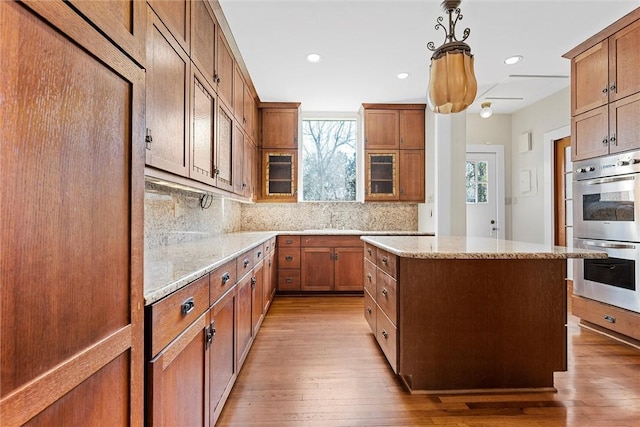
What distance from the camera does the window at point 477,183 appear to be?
540 cm

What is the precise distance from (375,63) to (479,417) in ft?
10.2

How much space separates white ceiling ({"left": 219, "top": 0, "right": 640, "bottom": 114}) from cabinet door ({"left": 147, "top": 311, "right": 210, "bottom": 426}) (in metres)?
2.37

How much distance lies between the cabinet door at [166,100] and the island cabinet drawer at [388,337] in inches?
63.3

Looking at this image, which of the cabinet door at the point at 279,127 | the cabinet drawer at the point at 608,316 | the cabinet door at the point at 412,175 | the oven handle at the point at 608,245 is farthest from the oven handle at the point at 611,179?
the cabinet door at the point at 279,127

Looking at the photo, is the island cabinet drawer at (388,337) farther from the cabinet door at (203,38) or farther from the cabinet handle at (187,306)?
the cabinet door at (203,38)

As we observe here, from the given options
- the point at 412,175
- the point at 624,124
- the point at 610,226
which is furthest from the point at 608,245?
the point at 412,175

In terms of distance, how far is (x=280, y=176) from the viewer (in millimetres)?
4723

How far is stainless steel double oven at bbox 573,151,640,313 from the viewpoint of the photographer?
261 cm

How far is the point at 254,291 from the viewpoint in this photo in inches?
104

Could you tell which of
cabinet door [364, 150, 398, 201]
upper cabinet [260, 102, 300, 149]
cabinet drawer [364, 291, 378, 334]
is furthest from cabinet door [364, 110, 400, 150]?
cabinet drawer [364, 291, 378, 334]

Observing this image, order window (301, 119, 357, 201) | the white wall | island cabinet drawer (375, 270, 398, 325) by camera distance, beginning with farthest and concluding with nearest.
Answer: window (301, 119, 357, 201), the white wall, island cabinet drawer (375, 270, 398, 325)

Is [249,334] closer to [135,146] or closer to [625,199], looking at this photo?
[135,146]

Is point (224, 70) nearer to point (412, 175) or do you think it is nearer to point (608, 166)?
point (412, 175)

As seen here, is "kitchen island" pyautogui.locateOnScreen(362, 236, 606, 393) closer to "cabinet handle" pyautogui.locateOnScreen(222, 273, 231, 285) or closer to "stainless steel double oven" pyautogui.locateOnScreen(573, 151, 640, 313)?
"cabinet handle" pyautogui.locateOnScreen(222, 273, 231, 285)
